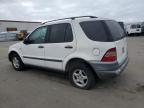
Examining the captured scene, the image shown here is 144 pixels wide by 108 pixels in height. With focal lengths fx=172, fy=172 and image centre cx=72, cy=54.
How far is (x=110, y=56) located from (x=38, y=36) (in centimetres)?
258

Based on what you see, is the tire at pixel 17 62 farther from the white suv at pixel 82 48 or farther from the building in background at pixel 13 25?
the building in background at pixel 13 25

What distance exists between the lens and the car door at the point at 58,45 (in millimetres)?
4609

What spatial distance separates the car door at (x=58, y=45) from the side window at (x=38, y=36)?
1.01 ft

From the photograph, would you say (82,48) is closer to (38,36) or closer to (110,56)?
(110,56)

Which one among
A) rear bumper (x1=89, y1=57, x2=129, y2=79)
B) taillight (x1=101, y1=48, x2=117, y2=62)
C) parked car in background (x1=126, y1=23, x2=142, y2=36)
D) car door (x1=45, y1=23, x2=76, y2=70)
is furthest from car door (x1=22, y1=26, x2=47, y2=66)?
parked car in background (x1=126, y1=23, x2=142, y2=36)

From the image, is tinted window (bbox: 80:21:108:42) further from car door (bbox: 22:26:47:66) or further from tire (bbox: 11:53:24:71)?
tire (bbox: 11:53:24:71)

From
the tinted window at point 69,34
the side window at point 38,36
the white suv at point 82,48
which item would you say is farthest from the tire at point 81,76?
the side window at point 38,36

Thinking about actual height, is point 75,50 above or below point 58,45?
below

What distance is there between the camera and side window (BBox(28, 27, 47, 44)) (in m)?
5.36

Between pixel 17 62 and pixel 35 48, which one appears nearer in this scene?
pixel 35 48

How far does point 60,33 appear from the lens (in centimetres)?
489

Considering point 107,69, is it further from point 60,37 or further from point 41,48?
point 41,48

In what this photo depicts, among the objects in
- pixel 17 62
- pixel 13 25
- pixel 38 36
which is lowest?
pixel 17 62

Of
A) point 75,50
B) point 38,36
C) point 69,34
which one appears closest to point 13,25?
point 38,36
